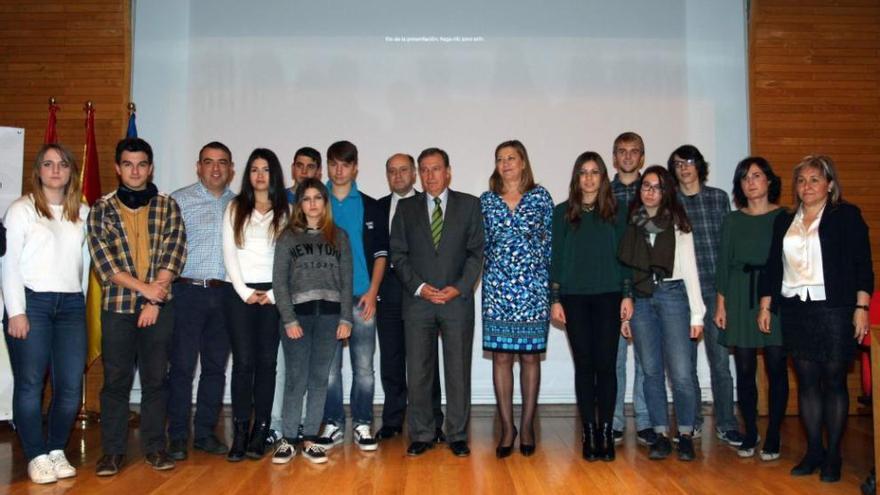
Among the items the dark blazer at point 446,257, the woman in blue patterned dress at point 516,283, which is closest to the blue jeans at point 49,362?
the dark blazer at point 446,257

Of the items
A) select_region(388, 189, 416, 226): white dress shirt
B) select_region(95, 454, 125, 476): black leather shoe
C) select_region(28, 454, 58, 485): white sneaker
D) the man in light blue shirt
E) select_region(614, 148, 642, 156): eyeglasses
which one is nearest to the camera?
select_region(28, 454, 58, 485): white sneaker

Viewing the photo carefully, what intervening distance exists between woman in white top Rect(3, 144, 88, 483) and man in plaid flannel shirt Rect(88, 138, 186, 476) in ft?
0.36

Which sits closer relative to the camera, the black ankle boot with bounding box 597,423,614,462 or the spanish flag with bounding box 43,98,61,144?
the black ankle boot with bounding box 597,423,614,462

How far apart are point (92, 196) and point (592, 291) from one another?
3.16m

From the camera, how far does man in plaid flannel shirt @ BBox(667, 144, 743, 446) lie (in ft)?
12.6

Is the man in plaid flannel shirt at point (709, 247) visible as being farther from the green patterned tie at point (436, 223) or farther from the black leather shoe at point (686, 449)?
the green patterned tie at point (436, 223)

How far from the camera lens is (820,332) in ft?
10.3

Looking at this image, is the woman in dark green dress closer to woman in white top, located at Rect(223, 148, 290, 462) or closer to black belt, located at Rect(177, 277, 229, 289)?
woman in white top, located at Rect(223, 148, 290, 462)

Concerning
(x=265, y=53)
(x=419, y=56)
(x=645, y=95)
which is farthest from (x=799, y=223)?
(x=265, y=53)

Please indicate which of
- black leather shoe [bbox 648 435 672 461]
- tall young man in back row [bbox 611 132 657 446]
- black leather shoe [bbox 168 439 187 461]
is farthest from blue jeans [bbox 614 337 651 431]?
black leather shoe [bbox 168 439 187 461]

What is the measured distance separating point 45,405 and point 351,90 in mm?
2914

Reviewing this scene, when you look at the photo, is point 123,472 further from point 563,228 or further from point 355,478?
point 563,228

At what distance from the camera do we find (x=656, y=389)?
3.65 metres

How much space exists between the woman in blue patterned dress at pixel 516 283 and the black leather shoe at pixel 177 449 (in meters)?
1.51
